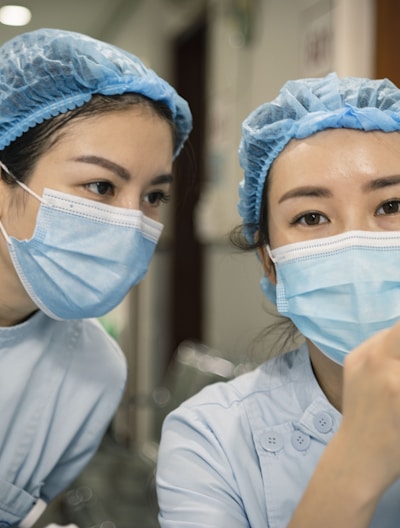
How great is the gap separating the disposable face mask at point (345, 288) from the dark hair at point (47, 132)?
1.57 feet

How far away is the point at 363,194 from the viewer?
115cm

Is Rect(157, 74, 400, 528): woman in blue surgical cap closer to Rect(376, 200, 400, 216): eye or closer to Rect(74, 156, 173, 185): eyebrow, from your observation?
Rect(376, 200, 400, 216): eye

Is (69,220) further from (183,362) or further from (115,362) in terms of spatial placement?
(183,362)

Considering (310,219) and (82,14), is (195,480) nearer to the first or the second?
(310,219)

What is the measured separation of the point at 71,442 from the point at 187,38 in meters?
3.76

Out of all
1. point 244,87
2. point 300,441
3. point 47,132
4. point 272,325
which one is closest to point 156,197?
point 47,132

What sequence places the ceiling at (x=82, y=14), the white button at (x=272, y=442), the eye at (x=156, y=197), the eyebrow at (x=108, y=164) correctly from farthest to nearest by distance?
1. the ceiling at (x=82, y=14)
2. the eye at (x=156, y=197)
3. the eyebrow at (x=108, y=164)
4. the white button at (x=272, y=442)

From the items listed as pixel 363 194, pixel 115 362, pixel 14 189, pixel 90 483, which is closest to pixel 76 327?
pixel 115 362

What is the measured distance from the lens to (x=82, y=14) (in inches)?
194

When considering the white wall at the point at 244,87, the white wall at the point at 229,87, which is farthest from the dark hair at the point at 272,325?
the white wall at the point at 244,87

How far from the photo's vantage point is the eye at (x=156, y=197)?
57.7 inches

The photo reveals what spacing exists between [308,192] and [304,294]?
7.3 inches

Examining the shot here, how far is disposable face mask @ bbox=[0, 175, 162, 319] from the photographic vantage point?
1.37m

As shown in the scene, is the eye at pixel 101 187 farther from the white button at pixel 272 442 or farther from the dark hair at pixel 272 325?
the white button at pixel 272 442
